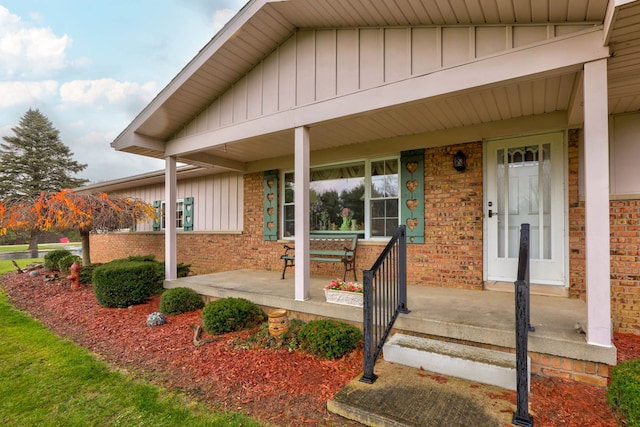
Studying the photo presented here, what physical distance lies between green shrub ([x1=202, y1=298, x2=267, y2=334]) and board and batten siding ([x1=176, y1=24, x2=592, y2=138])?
2738mm

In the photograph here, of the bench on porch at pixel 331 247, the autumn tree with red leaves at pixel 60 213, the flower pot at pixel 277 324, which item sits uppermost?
the autumn tree with red leaves at pixel 60 213

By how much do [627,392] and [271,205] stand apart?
19.9 feet

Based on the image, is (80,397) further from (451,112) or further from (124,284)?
(451,112)

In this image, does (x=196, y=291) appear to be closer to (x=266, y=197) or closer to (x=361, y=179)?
(x=266, y=197)

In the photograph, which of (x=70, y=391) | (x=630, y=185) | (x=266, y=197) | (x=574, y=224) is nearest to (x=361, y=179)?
(x=266, y=197)

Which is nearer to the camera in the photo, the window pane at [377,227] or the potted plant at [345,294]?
the potted plant at [345,294]

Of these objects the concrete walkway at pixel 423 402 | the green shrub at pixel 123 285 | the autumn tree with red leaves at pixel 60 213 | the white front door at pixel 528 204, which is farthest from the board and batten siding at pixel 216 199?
the concrete walkway at pixel 423 402

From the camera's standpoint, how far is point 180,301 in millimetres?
5113

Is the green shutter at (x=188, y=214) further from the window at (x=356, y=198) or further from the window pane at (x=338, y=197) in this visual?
the window pane at (x=338, y=197)

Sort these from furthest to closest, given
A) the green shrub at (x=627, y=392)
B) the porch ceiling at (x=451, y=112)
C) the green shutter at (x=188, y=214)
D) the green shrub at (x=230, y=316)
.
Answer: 1. the green shutter at (x=188, y=214)
2. the green shrub at (x=230, y=316)
3. the porch ceiling at (x=451, y=112)
4. the green shrub at (x=627, y=392)

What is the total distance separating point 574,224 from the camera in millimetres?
4090

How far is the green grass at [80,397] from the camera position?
245cm

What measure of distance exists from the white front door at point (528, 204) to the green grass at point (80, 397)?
396 centimetres

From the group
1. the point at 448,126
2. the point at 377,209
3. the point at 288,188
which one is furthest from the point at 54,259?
the point at 448,126
